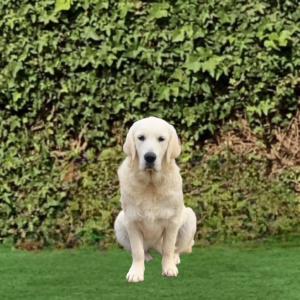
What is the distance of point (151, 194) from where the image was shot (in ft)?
12.1

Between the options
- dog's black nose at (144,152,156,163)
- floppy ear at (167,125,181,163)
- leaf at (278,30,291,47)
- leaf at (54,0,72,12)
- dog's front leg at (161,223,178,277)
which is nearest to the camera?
dog's black nose at (144,152,156,163)

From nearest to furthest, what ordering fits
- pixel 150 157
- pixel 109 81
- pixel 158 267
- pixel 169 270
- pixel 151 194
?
pixel 150 157, pixel 151 194, pixel 169 270, pixel 158 267, pixel 109 81

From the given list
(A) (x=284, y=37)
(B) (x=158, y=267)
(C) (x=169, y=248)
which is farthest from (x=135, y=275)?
(A) (x=284, y=37)

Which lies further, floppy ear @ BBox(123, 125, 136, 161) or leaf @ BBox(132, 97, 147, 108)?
leaf @ BBox(132, 97, 147, 108)

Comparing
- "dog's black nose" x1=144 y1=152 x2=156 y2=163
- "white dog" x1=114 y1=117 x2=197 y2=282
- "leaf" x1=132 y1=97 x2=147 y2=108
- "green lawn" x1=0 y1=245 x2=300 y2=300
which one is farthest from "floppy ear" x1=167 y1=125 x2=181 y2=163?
"leaf" x1=132 y1=97 x2=147 y2=108

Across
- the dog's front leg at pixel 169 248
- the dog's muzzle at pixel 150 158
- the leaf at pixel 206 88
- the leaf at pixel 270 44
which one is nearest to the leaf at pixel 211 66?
the leaf at pixel 206 88

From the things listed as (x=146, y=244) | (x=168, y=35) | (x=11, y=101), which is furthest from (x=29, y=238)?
(x=146, y=244)

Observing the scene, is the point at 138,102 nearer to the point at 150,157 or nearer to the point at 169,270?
the point at 169,270

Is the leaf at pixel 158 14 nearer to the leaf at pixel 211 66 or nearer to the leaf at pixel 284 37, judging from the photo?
the leaf at pixel 211 66

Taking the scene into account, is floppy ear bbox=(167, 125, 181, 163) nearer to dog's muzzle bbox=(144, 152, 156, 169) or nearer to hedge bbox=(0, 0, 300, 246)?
dog's muzzle bbox=(144, 152, 156, 169)

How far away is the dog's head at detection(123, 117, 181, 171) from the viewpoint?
3.47 meters

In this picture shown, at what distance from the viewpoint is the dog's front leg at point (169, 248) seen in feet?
12.5

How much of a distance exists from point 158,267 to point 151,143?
2930 millimetres

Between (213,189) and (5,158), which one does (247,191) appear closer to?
(213,189)
